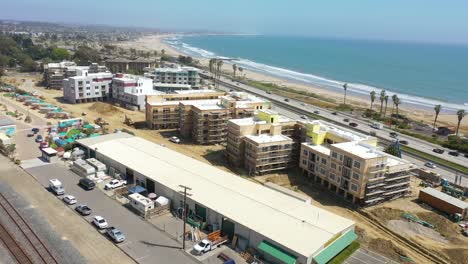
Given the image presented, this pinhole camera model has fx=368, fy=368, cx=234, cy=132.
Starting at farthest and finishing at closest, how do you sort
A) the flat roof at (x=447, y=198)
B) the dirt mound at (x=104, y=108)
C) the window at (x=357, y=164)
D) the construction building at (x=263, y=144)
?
the dirt mound at (x=104, y=108), the construction building at (x=263, y=144), the flat roof at (x=447, y=198), the window at (x=357, y=164)

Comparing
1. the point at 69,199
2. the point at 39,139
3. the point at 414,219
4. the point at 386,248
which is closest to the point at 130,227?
the point at 69,199

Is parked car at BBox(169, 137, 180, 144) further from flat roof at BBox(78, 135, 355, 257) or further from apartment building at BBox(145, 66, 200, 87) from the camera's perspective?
apartment building at BBox(145, 66, 200, 87)

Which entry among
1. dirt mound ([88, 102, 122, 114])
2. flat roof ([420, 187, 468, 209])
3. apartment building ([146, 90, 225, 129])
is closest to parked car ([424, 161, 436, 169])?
flat roof ([420, 187, 468, 209])

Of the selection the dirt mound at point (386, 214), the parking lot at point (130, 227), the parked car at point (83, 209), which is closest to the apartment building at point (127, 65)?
the parking lot at point (130, 227)

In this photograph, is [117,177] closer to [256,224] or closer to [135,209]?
[135,209]


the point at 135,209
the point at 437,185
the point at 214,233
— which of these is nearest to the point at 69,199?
the point at 135,209

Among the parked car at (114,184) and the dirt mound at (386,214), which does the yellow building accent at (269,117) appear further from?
the parked car at (114,184)

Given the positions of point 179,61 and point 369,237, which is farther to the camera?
point 179,61
